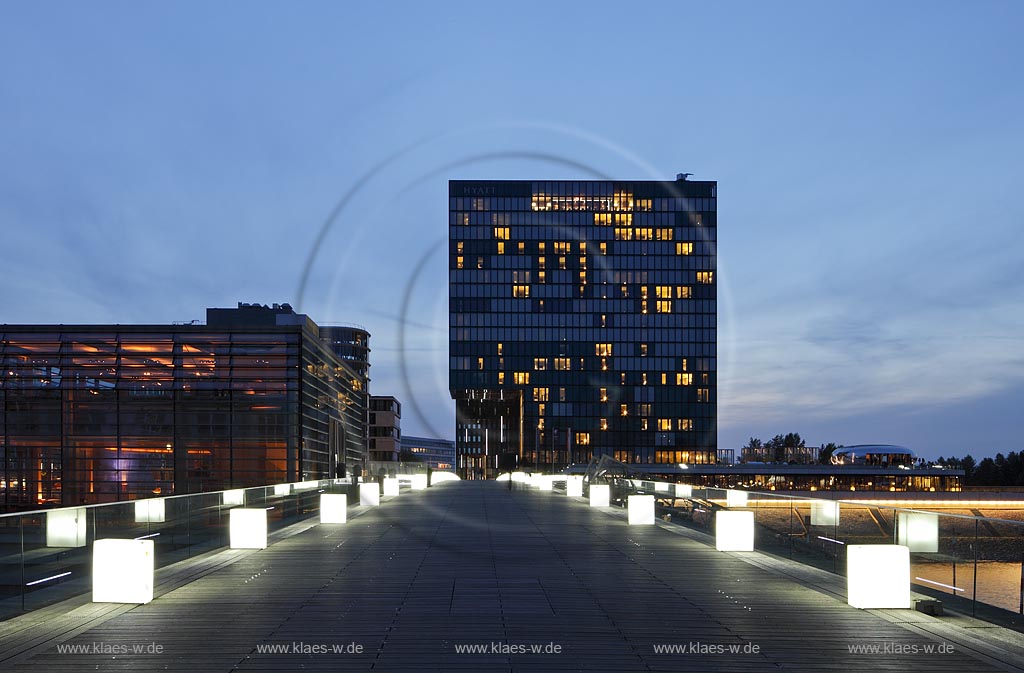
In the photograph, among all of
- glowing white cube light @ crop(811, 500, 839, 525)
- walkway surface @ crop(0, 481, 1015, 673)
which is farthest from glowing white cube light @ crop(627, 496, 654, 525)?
glowing white cube light @ crop(811, 500, 839, 525)

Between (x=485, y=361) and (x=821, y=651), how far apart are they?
531ft

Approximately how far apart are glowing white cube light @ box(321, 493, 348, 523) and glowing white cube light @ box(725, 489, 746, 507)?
40.2 ft

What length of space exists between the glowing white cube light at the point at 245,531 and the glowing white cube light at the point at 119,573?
26.0ft

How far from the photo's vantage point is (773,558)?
66.9ft

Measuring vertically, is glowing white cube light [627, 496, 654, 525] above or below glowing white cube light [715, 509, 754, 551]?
below

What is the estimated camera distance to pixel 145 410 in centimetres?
6825

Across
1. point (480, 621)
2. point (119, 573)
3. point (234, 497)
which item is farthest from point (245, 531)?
point (480, 621)

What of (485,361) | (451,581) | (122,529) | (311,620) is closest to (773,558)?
(451,581)

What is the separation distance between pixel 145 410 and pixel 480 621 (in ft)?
201

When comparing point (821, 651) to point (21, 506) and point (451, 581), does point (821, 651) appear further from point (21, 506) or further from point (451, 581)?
point (21, 506)

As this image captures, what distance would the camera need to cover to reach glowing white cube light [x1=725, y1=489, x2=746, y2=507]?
2280 centimetres

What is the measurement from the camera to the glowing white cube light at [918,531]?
14.2 metres

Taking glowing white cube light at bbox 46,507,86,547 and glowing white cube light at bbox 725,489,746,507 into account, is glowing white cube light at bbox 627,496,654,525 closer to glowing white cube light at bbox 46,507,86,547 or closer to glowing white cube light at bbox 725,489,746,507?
glowing white cube light at bbox 725,489,746,507

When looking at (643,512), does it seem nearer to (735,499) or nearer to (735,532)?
(735,499)
